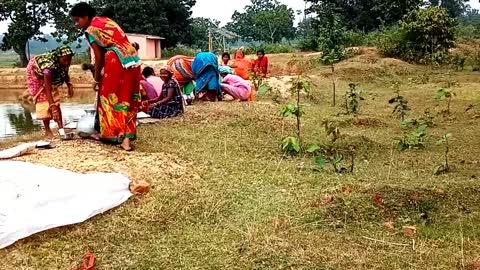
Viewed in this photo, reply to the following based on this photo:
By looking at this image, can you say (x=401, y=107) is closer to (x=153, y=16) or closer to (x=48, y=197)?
(x=48, y=197)

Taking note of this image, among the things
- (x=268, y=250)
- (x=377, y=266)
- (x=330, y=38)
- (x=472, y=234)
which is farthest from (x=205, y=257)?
(x=330, y=38)

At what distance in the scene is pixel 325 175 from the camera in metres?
4.72

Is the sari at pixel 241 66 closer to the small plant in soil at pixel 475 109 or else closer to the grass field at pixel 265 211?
the small plant in soil at pixel 475 109

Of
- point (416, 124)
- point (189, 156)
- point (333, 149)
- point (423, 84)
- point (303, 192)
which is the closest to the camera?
point (303, 192)

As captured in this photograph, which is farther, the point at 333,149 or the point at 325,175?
the point at 333,149

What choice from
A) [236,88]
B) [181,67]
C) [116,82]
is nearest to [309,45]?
[236,88]

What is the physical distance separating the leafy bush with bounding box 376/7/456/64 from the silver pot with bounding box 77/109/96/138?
14.2 metres

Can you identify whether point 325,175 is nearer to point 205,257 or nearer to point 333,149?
point 333,149

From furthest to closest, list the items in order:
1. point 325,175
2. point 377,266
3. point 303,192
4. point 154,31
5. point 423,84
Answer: point 154,31 < point 423,84 < point 325,175 < point 303,192 < point 377,266

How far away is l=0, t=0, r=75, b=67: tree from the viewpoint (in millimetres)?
31689

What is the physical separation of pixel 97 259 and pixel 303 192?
1.67 metres

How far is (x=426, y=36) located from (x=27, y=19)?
2347 cm

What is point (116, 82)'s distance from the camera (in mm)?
5254

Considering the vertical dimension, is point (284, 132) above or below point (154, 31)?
below
